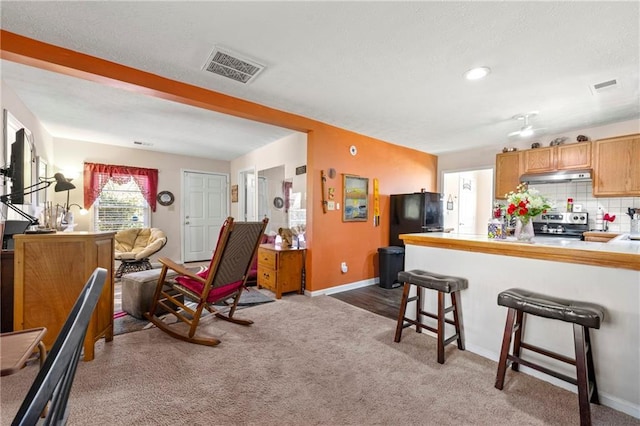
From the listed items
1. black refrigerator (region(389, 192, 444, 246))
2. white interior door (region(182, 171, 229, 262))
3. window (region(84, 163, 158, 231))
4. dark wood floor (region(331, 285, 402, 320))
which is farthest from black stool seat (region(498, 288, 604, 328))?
window (region(84, 163, 158, 231))

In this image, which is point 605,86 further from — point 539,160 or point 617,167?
point 539,160

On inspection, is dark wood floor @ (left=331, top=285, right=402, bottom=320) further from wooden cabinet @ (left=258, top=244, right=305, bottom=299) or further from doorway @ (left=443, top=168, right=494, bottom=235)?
doorway @ (left=443, top=168, right=494, bottom=235)

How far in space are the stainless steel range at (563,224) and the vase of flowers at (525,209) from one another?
2.14 metres

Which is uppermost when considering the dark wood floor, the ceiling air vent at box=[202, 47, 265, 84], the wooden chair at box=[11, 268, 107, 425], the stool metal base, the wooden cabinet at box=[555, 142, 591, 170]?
the ceiling air vent at box=[202, 47, 265, 84]

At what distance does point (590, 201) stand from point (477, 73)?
3.15 metres

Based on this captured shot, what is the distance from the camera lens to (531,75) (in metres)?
2.54

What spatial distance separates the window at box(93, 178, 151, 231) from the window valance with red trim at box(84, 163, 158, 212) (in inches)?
3.3

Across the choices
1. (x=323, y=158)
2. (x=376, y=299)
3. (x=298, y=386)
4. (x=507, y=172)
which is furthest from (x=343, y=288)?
(x=507, y=172)

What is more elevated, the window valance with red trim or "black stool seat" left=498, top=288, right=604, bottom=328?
the window valance with red trim

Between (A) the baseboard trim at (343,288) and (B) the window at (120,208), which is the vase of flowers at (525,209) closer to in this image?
(A) the baseboard trim at (343,288)

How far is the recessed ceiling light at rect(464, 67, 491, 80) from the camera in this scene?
2.44m

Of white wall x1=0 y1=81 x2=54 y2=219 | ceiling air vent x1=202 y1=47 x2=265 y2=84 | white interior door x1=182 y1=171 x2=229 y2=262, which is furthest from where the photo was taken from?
white interior door x1=182 y1=171 x2=229 y2=262

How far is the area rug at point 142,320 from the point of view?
2725 millimetres

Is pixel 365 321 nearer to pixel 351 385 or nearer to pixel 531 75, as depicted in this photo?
pixel 351 385
